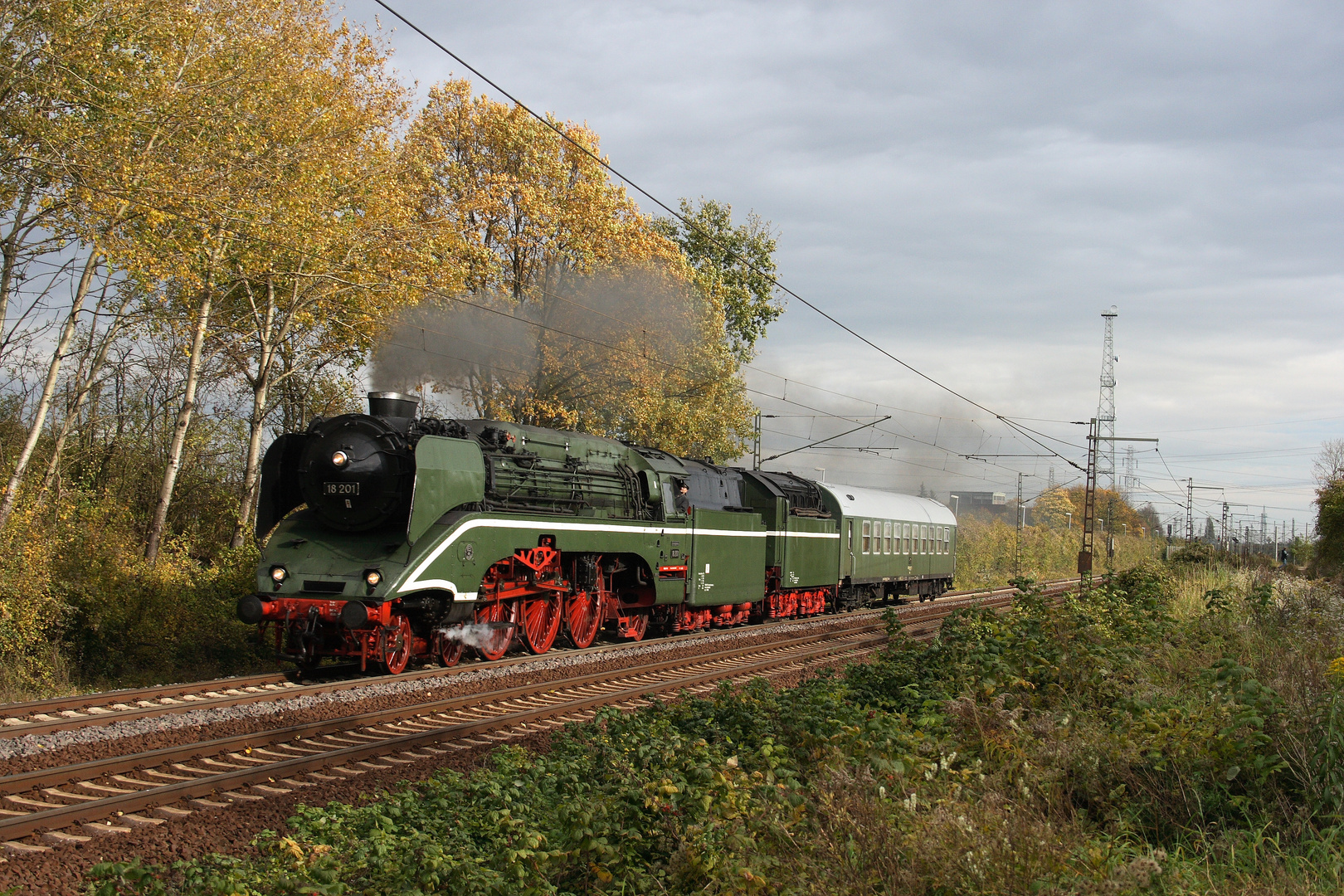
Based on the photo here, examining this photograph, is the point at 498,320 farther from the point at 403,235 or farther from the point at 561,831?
the point at 561,831

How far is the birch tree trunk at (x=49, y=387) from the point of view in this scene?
45.7ft

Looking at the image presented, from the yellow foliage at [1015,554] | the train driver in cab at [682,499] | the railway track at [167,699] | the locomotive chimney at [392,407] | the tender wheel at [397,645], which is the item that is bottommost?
the railway track at [167,699]

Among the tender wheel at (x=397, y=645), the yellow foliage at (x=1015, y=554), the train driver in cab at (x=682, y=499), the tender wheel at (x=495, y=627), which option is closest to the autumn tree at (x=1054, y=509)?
the yellow foliage at (x=1015, y=554)

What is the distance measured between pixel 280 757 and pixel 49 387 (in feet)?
31.8

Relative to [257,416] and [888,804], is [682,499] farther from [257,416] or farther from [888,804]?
[888,804]

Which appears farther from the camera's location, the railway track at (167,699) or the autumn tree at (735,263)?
the autumn tree at (735,263)

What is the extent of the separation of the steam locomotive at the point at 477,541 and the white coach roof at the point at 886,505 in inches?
189

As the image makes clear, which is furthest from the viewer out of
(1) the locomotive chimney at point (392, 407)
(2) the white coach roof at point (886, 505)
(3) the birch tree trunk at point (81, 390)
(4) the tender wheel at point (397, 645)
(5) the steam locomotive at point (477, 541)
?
(2) the white coach roof at point (886, 505)

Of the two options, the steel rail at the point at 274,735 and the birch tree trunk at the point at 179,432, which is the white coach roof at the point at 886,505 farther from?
the birch tree trunk at the point at 179,432

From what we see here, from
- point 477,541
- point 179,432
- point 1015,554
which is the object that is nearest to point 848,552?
point 477,541

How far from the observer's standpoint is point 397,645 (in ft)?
39.7

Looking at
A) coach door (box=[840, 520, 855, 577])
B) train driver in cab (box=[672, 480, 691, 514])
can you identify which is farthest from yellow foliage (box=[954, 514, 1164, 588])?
train driver in cab (box=[672, 480, 691, 514])

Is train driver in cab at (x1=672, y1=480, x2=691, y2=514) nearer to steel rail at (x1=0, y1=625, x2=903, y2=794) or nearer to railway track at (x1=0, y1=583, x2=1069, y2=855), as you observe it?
steel rail at (x1=0, y1=625, x2=903, y2=794)

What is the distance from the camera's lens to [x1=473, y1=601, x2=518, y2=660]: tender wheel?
13.2 m
